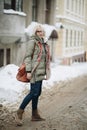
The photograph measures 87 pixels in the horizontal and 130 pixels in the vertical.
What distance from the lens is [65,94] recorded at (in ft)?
37.2

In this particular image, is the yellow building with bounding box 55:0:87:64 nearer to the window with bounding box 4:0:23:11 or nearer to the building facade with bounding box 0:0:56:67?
the building facade with bounding box 0:0:56:67

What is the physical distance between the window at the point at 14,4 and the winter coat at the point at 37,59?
9.45 metres

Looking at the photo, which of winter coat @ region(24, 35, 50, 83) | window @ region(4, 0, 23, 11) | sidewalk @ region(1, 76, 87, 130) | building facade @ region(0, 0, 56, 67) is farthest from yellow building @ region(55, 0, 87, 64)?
winter coat @ region(24, 35, 50, 83)

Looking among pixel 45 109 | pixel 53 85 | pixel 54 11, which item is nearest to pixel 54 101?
pixel 45 109

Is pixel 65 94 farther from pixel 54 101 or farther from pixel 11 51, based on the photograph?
pixel 11 51

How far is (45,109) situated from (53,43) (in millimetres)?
16019

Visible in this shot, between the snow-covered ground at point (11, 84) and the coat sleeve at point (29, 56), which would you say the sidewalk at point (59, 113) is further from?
the coat sleeve at point (29, 56)

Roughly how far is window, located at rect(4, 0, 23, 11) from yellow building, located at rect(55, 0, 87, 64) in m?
7.09

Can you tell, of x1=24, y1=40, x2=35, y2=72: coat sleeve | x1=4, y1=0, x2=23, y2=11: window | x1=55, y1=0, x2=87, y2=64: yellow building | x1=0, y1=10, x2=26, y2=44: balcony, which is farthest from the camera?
x1=55, y1=0, x2=87, y2=64: yellow building

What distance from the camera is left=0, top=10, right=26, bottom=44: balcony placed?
14078 mm

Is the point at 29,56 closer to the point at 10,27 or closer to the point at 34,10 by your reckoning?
the point at 10,27

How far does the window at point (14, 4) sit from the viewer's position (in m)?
15.7

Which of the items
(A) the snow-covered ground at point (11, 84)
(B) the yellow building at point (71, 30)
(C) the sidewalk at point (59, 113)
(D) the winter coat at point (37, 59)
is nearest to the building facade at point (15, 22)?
(A) the snow-covered ground at point (11, 84)

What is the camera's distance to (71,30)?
2969 centimetres
